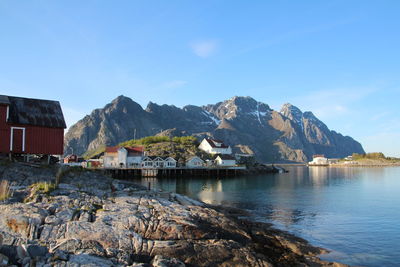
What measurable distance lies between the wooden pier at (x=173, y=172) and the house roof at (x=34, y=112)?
1519 inches

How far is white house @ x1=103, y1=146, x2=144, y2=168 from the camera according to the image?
3327 inches

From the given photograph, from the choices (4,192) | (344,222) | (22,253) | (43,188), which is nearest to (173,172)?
(344,222)

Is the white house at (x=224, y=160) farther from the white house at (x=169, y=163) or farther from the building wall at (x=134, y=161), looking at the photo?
the building wall at (x=134, y=161)

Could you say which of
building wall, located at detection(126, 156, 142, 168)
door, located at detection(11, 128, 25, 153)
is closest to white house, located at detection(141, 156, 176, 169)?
building wall, located at detection(126, 156, 142, 168)

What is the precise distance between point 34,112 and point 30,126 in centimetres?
180

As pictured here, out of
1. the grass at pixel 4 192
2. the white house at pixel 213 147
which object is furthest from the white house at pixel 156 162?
the grass at pixel 4 192

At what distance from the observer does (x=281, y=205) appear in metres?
33.7

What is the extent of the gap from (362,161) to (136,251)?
195302 millimetres

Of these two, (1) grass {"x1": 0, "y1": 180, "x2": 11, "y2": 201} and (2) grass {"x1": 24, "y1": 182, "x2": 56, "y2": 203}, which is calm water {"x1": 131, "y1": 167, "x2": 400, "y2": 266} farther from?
(1) grass {"x1": 0, "y1": 180, "x2": 11, "y2": 201}

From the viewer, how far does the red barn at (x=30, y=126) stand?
30.4 meters

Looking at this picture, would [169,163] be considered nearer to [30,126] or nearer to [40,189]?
[30,126]

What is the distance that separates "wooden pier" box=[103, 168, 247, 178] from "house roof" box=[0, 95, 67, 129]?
38.6 meters

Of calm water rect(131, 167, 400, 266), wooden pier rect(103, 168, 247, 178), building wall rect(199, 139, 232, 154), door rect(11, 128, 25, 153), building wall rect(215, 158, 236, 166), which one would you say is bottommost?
calm water rect(131, 167, 400, 266)

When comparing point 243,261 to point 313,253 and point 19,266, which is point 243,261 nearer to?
point 313,253
